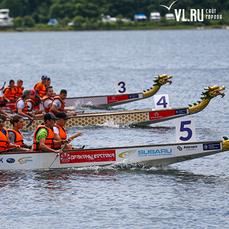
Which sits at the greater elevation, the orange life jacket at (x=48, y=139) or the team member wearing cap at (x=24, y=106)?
the team member wearing cap at (x=24, y=106)

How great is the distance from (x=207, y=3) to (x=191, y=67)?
387 feet

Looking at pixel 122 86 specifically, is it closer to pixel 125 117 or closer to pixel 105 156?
pixel 125 117

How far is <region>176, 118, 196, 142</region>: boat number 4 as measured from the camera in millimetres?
17328

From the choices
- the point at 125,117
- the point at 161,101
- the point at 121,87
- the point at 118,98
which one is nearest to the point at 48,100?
the point at 125,117

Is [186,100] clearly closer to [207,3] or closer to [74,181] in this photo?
[74,181]

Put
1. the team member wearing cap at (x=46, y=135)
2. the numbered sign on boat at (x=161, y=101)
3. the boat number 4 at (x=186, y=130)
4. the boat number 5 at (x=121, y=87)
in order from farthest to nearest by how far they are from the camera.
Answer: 1. the boat number 5 at (x=121, y=87)
2. the numbered sign on boat at (x=161, y=101)
3. the boat number 4 at (x=186, y=130)
4. the team member wearing cap at (x=46, y=135)

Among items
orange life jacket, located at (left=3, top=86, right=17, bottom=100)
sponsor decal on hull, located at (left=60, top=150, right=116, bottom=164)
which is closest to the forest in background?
orange life jacket, located at (left=3, top=86, right=17, bottom=100)

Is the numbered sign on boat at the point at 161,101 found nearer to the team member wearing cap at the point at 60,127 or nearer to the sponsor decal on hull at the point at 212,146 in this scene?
the sponsor decal on hull at the point at 212,146

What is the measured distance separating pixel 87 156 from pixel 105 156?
0.62 m

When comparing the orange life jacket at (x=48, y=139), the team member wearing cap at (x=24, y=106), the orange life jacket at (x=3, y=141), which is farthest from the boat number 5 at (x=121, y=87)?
the orange life jacket at (x=3, y=141)

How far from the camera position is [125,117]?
26.6 meters

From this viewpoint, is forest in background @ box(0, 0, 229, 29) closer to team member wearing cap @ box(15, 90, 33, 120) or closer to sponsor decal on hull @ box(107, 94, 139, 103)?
sponsor decal on hull @ box(107, 94, 139, 103)

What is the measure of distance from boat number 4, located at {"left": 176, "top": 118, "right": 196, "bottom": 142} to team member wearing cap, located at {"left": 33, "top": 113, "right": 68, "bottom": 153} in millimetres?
4095

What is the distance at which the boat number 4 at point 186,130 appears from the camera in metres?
17.3
